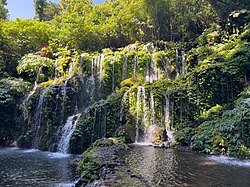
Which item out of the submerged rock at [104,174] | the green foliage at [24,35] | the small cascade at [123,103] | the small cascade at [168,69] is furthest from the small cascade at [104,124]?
the green foliage at [24,35]

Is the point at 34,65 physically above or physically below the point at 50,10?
below

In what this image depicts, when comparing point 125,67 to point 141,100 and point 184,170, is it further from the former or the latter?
point 184,170

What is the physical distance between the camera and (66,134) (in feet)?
55.3

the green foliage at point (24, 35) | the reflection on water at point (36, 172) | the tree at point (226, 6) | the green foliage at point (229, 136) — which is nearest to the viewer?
the reflection on water at point (36, 172)

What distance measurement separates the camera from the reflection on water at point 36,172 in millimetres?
8766

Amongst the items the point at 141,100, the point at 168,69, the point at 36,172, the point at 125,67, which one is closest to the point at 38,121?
the point at 141,100

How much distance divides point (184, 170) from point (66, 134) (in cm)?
980

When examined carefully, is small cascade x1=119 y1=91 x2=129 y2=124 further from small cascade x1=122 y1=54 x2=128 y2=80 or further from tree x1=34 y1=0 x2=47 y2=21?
tree x1=34 y1=0 x2=47 y2=21

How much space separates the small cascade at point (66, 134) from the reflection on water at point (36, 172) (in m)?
2.78

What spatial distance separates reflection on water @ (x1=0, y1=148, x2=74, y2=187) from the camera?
28.8ft

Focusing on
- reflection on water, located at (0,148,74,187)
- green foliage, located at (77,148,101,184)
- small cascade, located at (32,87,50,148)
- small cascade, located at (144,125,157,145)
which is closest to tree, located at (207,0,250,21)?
small cascade, located at (144,125,157,145)

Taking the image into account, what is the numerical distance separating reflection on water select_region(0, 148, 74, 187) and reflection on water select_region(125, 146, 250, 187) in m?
2.56

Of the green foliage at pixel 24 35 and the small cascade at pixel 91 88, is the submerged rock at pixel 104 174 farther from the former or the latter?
the green foliage at pixel 24 35

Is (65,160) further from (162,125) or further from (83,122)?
(162,125)
